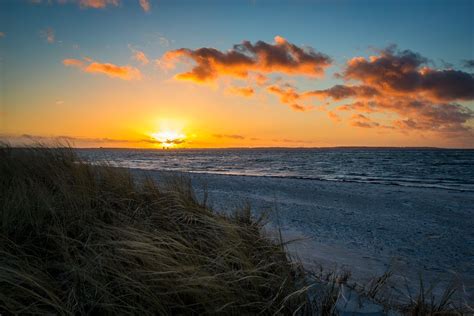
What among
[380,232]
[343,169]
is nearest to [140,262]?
[380,232]

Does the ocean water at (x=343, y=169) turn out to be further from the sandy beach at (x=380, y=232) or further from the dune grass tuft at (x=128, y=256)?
the sandy beach at (x=380, y=232)

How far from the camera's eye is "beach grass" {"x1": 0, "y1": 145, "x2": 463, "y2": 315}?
1909 mm

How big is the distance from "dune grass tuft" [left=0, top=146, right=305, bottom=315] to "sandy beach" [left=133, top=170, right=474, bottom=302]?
0.85 metres

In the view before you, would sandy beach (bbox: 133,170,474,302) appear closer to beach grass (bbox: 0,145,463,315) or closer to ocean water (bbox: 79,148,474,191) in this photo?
beach grass (bbox: 0,145,463,315)

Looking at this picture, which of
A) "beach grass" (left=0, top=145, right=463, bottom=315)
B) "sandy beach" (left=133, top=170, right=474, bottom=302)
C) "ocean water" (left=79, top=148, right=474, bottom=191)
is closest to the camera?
"beach grass" (left=0, top=145, right=463, bottom=315)

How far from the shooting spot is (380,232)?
770 cm

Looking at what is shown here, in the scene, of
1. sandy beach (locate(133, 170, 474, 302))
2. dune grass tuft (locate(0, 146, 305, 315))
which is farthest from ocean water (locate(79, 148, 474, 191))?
sandy beach (locate(133, 170, 474, 302))

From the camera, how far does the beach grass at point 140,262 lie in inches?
75.2

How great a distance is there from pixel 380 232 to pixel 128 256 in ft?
23.8

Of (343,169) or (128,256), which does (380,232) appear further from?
(343,169)

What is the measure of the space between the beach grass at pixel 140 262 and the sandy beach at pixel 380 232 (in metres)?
0.74

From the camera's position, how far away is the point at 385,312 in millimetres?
2299

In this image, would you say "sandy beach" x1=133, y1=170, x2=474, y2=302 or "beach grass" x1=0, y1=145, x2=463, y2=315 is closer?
"beach grass" x1=0, y1=145, x2=463, y2=315

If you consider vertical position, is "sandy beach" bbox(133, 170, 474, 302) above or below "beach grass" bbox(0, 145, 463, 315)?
below
